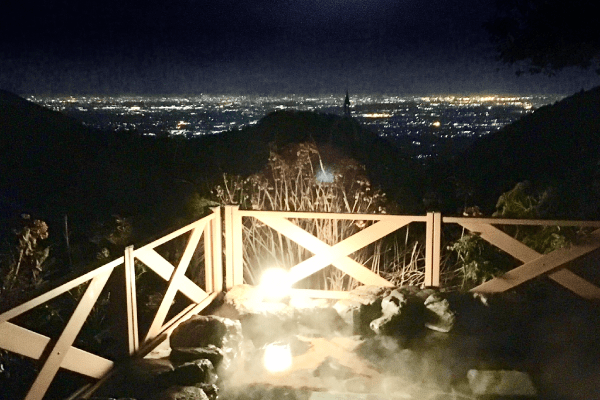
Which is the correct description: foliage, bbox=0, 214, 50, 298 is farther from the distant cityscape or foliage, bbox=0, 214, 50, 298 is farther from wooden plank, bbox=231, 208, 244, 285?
the distant cityscape

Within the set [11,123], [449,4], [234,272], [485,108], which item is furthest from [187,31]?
[11,123]

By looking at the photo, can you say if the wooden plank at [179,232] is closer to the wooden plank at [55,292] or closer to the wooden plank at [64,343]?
the wooden plank at [55,292]

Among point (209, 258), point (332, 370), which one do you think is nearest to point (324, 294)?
point (209, 258)

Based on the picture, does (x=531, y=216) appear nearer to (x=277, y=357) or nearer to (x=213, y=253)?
(x=277, y=357)

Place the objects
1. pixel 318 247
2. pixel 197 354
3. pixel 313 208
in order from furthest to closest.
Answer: pixel 313 208 → pixel 318 247 → pixel 197 354

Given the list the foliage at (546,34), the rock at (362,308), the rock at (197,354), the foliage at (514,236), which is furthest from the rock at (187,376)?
the foliage at (546,34)
